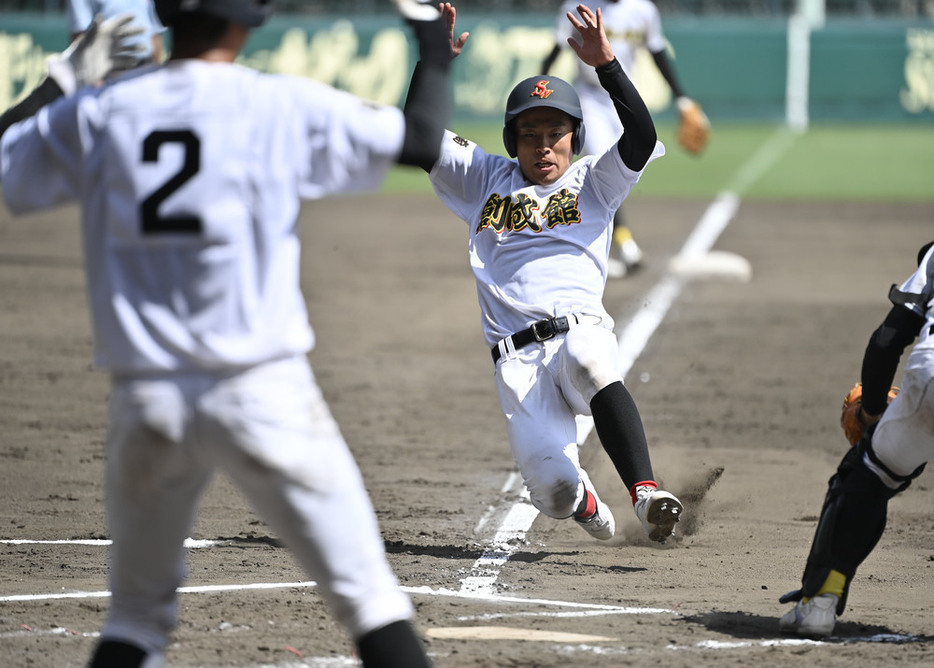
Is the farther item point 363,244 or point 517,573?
point 363,244

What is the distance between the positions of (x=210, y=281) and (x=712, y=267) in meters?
10.3

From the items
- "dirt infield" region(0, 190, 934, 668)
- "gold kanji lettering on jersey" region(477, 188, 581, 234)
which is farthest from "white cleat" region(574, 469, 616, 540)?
"gold kanji lettering on jersey" region(477, 188, 581, 234)

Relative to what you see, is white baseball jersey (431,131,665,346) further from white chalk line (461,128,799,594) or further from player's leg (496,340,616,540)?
white chalk line (461,128,799,594)

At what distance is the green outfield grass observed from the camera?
63.3 feet

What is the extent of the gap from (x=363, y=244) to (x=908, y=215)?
267 inches

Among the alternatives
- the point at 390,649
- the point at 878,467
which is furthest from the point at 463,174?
the point at 390,649

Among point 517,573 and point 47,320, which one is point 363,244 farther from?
point 517,573

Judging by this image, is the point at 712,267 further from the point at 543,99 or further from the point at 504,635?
the point at 504,635

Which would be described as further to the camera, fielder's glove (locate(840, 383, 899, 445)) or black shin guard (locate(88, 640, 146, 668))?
fielder's glove (locate(840, 383, 899, 445))

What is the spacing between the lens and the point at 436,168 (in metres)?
5.50

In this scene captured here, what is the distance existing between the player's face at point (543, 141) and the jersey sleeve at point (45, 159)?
8.73 feet

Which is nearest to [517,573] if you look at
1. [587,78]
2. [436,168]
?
[436,168]

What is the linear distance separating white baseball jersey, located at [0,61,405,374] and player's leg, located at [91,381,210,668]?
9 cm

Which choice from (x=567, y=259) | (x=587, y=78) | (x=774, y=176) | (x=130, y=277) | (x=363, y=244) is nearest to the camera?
(x=130, y=277)
